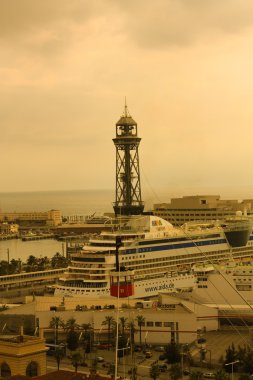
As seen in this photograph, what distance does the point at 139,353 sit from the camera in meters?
22.5

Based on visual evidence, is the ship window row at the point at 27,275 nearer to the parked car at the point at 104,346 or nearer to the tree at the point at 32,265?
the tree at the point at 32,265

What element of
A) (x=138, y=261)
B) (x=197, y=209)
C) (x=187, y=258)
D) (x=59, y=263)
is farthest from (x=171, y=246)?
(x=197, y=209)

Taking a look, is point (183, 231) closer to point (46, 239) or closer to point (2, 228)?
point (46, 239)

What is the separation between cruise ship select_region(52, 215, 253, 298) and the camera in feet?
90.8

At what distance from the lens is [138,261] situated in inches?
1149

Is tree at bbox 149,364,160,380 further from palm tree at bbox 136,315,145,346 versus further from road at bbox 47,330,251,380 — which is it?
palm tree at bbox 136,315,145,346

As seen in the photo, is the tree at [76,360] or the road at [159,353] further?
the road at [159,353]

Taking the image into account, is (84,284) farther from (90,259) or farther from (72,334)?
(72,334)

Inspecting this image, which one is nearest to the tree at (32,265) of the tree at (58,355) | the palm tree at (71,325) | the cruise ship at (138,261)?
the cruise ship at (138,261)

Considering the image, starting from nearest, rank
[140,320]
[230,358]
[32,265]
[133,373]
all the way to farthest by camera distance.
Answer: [133,373] → [230,358] → [140,320] → [32,265]

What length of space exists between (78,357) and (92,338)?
3667 mm

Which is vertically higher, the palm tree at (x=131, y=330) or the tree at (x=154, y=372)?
the palm tree at (x=131, y=330)

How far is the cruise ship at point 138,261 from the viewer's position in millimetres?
27688

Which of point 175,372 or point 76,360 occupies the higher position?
point 76,360
